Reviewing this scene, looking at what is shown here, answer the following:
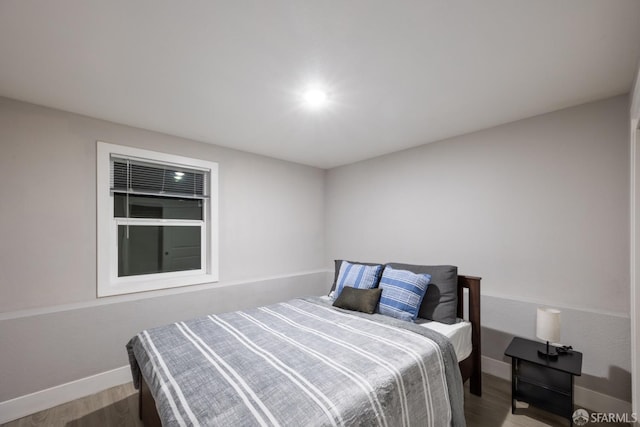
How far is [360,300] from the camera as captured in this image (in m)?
2.61

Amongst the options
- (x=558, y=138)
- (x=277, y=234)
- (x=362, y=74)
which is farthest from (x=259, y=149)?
(x=558, y=138)

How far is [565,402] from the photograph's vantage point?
197cm

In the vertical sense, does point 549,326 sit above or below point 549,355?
above

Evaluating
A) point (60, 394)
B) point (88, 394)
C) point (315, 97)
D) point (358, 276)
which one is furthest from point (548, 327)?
point (60, 394)

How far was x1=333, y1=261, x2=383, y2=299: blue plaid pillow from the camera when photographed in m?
2.77

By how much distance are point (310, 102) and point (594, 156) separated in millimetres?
2354

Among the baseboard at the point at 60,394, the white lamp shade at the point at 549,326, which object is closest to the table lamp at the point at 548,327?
the white lamp shade at the point at 549,326

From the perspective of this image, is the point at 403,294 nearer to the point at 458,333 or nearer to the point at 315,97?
the point at 458,333

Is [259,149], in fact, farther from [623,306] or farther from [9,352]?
[623,306]

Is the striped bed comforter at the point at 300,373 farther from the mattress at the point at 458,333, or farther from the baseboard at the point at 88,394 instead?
the baseboard at the point at 88,394

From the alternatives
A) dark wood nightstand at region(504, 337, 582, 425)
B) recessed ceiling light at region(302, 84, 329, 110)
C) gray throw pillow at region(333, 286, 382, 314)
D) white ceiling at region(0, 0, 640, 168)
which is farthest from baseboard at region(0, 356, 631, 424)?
recessed ceiling light at region(302, 84, 329, 110)

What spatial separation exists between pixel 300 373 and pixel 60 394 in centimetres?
226

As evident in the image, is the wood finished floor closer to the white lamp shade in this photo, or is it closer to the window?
the white lamp shade

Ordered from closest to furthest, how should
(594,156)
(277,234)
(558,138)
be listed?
(594,156), (558,138), (277,234)
